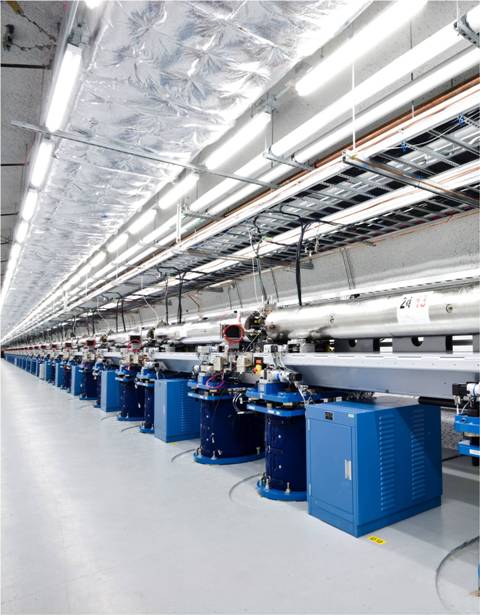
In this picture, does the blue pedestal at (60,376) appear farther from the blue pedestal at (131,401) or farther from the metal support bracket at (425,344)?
the metal support bracket at (425,344)

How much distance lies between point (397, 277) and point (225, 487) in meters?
2.80

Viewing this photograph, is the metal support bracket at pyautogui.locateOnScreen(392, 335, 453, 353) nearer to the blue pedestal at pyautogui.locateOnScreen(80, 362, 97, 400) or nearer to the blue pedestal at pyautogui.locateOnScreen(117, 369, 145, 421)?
the blue pedestal at pyautogui.locateOnScreen(117, 369, 145, 421)

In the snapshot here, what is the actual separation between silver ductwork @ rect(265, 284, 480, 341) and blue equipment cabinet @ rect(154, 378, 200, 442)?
2224 mm

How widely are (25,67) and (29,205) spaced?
1195 mm

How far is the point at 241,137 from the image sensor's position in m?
2.64

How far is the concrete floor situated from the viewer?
6.53ft

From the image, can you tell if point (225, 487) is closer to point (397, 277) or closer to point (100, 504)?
point (100, 504)

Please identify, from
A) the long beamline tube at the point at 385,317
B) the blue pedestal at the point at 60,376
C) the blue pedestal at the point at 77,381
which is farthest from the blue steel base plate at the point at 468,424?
the blue pedestal at the point at 60,376

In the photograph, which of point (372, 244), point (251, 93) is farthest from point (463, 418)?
point (372, 244)

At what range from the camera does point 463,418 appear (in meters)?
2.12

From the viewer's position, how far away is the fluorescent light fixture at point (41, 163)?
114 inches

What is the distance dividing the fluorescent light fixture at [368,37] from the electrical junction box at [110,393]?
22.8ft

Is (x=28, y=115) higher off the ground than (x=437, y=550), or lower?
higher

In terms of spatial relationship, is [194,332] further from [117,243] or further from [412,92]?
[412,92]
